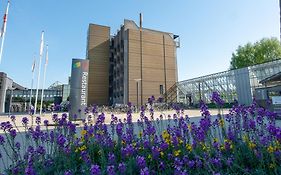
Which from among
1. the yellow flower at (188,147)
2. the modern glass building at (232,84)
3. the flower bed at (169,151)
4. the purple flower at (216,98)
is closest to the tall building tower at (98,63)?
the modern glass building at (232,84)

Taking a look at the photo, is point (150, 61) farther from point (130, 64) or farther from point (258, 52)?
point (258, 52)

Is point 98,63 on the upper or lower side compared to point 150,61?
upper

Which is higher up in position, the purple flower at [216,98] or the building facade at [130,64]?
the building facade at [130,64]

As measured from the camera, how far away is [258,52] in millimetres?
40812

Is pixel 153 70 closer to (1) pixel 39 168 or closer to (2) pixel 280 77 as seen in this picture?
(2) pixel 280 77

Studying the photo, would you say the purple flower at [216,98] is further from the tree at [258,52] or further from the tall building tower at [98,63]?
the tree at [258,52]

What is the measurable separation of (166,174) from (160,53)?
36.7 metres

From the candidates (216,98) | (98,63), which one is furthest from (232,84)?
(216,98)

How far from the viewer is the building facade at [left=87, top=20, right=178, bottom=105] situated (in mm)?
34625

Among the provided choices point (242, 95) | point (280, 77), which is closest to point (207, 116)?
point (280, 77)

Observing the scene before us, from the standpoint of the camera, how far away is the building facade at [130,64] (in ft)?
114

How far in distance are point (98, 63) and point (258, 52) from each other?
34.2 meters

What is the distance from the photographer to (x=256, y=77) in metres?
27.7

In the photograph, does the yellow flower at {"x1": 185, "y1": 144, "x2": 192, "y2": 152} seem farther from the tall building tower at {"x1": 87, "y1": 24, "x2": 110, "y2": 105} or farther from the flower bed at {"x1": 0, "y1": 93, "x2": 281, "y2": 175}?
the tall building tower at {"x1": 87, "y1": 24, "x2": 110, "y2": 105}
